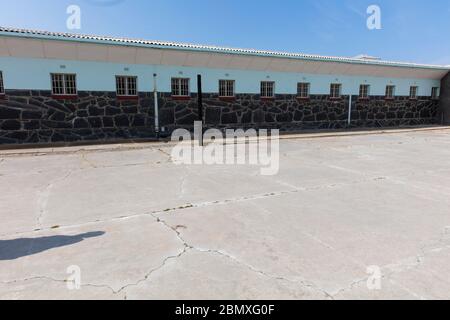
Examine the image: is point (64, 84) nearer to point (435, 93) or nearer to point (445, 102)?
point (435, 93)

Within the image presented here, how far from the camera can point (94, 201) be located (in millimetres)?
6234

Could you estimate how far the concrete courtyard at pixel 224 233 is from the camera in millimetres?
3324

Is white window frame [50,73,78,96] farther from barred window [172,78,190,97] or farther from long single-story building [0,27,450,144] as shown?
barred window [172,78,190,97]

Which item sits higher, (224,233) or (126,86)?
(126,86)

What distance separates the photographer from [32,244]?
430cm

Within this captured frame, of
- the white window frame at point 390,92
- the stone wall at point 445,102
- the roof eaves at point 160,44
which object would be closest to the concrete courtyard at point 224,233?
the roof eaves at point 160,44

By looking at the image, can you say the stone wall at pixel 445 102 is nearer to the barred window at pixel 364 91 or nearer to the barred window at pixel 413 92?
the barred window at pixel 413 92

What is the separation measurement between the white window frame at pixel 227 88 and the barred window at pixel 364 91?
1071 centimetres

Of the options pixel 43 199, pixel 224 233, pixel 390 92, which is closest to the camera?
pixel 224 233

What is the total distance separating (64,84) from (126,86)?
2.80 meters

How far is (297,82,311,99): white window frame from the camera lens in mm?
20938

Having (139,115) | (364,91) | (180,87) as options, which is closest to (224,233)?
(139,115)

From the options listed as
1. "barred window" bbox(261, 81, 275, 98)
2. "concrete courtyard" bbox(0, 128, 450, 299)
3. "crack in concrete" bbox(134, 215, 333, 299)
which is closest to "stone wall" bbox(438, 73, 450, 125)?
"barred window" bbox(261, 81, 275, 98)
